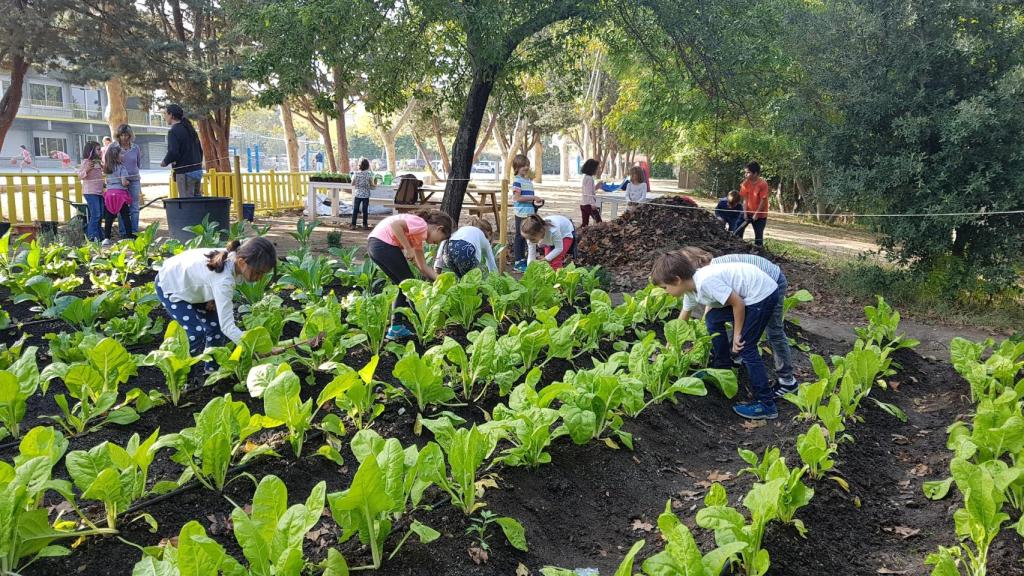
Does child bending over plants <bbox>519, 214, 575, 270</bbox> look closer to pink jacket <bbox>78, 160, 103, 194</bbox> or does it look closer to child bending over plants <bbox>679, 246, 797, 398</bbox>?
child bending over plants <bbox>679, 246, 797, 398</bbox>

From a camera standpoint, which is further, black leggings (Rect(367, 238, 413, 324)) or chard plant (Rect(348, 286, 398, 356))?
black leggings (Rect(367, 238, 413, 324))

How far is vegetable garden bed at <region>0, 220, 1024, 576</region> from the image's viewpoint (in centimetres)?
287

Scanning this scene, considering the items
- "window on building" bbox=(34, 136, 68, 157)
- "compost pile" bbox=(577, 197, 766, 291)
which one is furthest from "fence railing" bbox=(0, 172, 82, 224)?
"window on building" bbox=(34, 136, 68, 157)

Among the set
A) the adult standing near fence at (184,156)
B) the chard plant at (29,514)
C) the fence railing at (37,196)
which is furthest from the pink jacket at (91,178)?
the chard plant at (29,514)

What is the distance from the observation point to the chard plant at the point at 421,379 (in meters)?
3.93

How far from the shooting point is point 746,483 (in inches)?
147

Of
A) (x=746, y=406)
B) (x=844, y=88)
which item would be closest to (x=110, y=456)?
(x=746, y=406)

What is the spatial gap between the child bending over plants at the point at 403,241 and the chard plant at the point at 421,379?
1768 mm

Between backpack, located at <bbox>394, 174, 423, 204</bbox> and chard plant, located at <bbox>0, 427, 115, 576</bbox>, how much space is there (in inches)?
443

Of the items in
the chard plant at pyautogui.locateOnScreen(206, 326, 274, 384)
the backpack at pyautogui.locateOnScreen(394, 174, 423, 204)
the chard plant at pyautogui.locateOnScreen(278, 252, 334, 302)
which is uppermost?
the backpack at pyautogui.locateOnScreen(394, 174, 423, 204)

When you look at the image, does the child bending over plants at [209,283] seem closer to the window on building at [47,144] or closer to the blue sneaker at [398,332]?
the blue sneaker at [398,332]

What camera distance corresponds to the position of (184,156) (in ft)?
36.1

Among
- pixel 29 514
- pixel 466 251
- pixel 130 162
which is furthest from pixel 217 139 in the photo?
pixel 29 514

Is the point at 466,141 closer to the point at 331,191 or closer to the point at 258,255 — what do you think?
the point at 331,191
